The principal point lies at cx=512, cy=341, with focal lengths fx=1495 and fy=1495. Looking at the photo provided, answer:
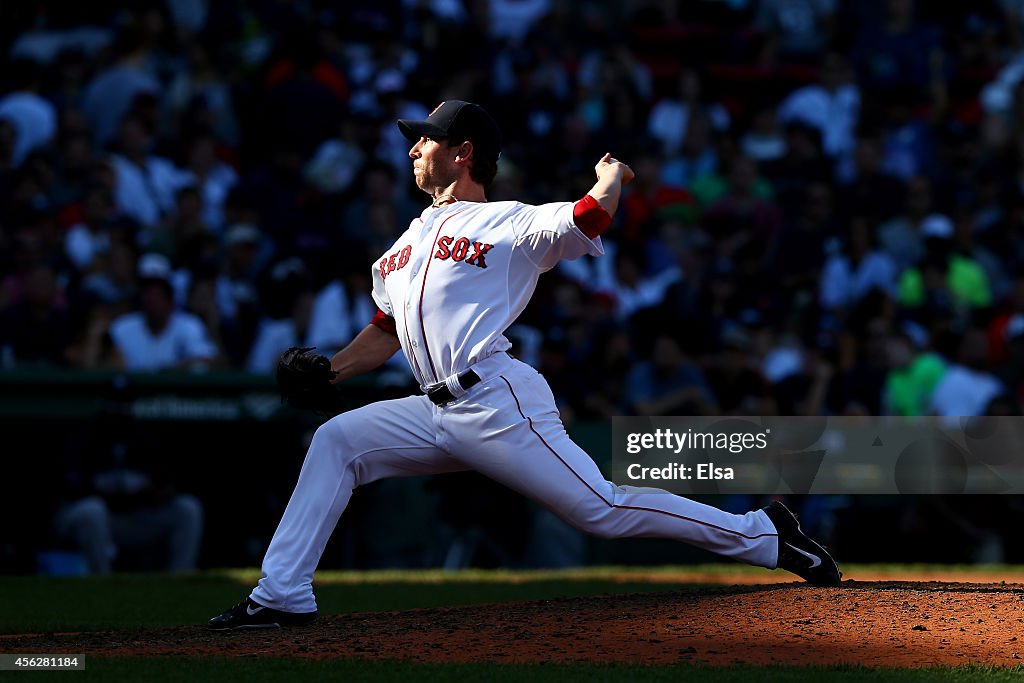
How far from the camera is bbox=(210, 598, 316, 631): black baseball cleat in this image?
5145mm

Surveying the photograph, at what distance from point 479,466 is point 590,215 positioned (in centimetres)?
95

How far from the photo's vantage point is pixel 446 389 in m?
5.11

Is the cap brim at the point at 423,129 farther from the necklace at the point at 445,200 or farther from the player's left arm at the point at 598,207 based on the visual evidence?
the player's left arm at the point at 598,207

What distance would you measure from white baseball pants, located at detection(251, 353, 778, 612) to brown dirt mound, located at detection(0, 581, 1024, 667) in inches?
11.1

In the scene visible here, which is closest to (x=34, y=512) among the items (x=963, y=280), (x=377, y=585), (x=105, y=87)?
(x=377, y=585)

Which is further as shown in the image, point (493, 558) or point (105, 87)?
point (105, 87)

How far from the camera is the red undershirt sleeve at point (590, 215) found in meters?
4.91

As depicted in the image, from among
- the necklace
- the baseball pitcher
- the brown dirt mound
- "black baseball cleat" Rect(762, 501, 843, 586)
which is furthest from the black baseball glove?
"black baseball cleat" Rect(762, 501, 843, 586)

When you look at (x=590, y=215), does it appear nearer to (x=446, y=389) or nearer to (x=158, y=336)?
(x=446, y=389)

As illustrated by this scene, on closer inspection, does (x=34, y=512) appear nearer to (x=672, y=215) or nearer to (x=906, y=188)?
(x=672, y=215)

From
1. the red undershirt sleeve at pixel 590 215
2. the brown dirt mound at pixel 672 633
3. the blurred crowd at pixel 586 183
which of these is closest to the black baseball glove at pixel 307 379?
the brown dirt mound at pixel 672 633

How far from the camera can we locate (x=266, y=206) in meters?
11.7

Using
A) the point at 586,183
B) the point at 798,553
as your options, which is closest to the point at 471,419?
the point at 798,553

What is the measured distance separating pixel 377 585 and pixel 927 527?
4.10 m
